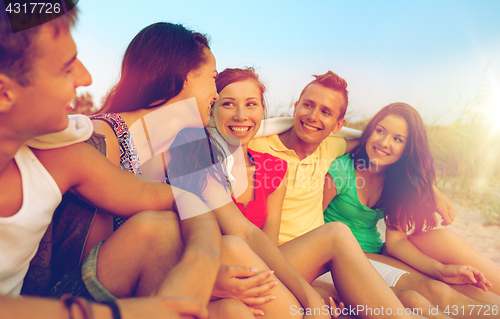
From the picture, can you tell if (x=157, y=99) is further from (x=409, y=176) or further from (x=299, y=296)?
(x=409, y=176)

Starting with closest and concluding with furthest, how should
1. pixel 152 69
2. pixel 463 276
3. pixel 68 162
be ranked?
Answer: pixel 68 162
pixel 152 69
pixel 463 276

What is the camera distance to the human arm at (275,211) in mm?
2350

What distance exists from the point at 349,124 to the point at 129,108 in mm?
4792

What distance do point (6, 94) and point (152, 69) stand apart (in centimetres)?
109

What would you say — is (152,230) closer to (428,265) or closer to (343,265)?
(343,265)

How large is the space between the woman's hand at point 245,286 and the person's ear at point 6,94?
104cm

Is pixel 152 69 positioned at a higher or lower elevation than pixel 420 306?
higher

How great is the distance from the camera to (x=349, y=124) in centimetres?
593

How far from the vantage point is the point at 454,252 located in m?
2.59

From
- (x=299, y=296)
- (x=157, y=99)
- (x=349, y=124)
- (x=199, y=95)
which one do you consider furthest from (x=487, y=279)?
(x=349, y=124)

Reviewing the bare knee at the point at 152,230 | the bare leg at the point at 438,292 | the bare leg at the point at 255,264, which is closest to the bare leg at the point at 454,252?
the bare leg at the point at 438,292

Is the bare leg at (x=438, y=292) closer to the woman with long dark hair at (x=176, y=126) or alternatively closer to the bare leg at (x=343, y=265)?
the bare leg at (x=343, y=265)

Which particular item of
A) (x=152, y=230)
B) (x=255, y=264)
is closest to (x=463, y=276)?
(x=255, y=264)

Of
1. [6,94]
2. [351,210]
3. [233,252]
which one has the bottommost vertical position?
[351,210]
